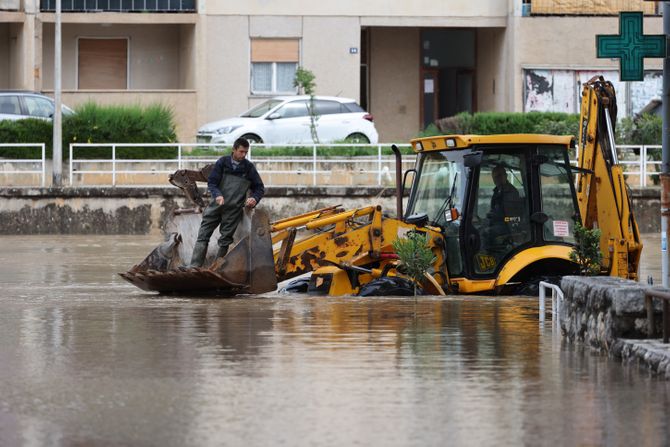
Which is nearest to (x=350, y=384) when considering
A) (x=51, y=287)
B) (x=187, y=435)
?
(x=187, y=435)

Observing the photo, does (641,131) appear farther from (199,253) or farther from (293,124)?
(199,253)

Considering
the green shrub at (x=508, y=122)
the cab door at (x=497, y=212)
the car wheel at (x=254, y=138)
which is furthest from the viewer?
the green shrub at (x=508, y=122)

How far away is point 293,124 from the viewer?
3800 cm

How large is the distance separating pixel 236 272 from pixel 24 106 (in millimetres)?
21094

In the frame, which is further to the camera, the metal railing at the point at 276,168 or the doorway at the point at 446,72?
the doorway at the point at 446,72

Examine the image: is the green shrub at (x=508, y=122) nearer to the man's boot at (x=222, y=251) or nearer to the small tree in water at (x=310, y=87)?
the small tree in water at (x=310, y=87)

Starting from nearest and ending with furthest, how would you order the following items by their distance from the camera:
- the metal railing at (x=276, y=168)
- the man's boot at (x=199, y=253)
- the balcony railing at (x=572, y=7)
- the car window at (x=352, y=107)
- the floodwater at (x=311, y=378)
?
the floodwater at (x=311, y=378) < the man's boot at (x=199, y=253) < the metal railing at (x=276, y=168) < the car window at (x=352, y=107) < the balcony railing at (x=572, y=7)

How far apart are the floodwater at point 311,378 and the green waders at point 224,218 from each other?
3.42 ft

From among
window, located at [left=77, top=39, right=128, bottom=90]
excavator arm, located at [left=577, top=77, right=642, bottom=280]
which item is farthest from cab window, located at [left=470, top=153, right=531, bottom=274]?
window, located at [left=77, top=39, right=128, bottom=90]

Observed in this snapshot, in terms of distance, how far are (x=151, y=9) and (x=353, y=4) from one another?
5.61 meters

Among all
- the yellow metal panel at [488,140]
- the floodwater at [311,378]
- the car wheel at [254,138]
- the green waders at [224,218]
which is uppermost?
the car wheel at [254,138]

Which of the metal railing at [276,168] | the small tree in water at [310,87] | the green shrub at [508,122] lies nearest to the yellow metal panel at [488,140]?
the metal railing at [276,168]

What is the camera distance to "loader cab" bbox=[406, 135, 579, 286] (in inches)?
691

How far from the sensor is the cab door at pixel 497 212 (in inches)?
692
